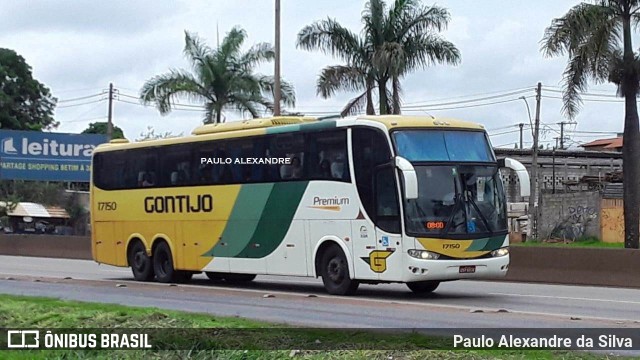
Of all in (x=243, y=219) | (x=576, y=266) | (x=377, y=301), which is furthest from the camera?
(x=576, y=266)

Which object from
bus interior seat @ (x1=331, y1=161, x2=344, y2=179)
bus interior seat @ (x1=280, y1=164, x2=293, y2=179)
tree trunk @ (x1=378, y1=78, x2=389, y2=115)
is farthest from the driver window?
tree trunk @ (x1=378, y1=78, x2=389, y2=115)

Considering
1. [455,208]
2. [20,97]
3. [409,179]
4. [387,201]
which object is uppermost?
[20,97]

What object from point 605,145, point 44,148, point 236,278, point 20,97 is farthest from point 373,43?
point 20,97

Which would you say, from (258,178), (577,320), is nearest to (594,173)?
(258,178)

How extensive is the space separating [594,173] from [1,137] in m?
34.9

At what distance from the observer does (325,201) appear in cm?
2069

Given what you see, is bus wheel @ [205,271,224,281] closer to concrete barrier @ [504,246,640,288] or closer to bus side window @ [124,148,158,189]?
bus side window @ [124,148,158,189]

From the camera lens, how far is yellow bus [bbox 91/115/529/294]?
62.8ft

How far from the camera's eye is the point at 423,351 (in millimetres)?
9750

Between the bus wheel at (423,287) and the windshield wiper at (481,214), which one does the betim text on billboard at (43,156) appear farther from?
the windshield wiper at (481,214)

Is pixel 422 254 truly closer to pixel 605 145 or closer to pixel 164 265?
pixel 164 265

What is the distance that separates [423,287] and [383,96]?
51.2 ft

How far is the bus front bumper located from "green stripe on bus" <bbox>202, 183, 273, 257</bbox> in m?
4.26

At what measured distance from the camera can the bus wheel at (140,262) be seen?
25.8m
